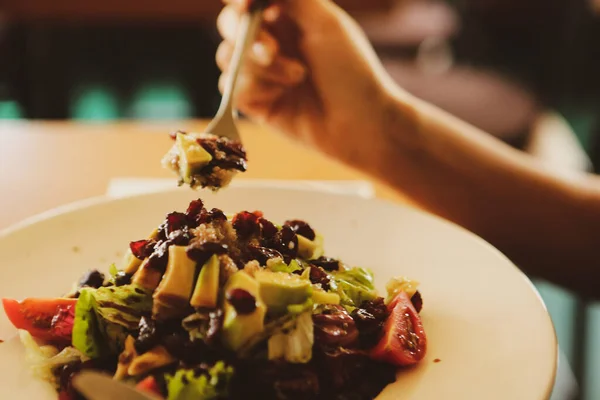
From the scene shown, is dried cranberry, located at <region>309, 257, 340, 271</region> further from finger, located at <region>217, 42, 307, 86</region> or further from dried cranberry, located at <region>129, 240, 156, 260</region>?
finger, located at <region>217, 42, 307, 86</region>

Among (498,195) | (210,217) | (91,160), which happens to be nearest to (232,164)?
(210,217)

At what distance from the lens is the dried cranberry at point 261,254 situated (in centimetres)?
117

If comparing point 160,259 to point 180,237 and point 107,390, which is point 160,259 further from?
point 107,390

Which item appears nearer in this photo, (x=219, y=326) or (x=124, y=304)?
(x=219, y=326)

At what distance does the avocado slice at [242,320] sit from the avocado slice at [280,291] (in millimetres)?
17

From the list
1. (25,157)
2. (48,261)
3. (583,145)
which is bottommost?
(583,145)

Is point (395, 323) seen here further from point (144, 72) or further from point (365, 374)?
point (144, 72)

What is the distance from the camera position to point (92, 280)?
125cm

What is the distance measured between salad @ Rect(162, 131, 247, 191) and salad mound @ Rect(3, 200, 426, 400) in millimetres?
76

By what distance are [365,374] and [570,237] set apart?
1.00m

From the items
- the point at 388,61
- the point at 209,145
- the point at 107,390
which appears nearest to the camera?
the point at 107,390

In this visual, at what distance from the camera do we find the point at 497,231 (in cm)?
181

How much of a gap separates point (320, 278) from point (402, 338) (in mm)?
186

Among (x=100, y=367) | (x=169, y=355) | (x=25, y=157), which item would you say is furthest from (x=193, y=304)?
(x=25, y=157)
